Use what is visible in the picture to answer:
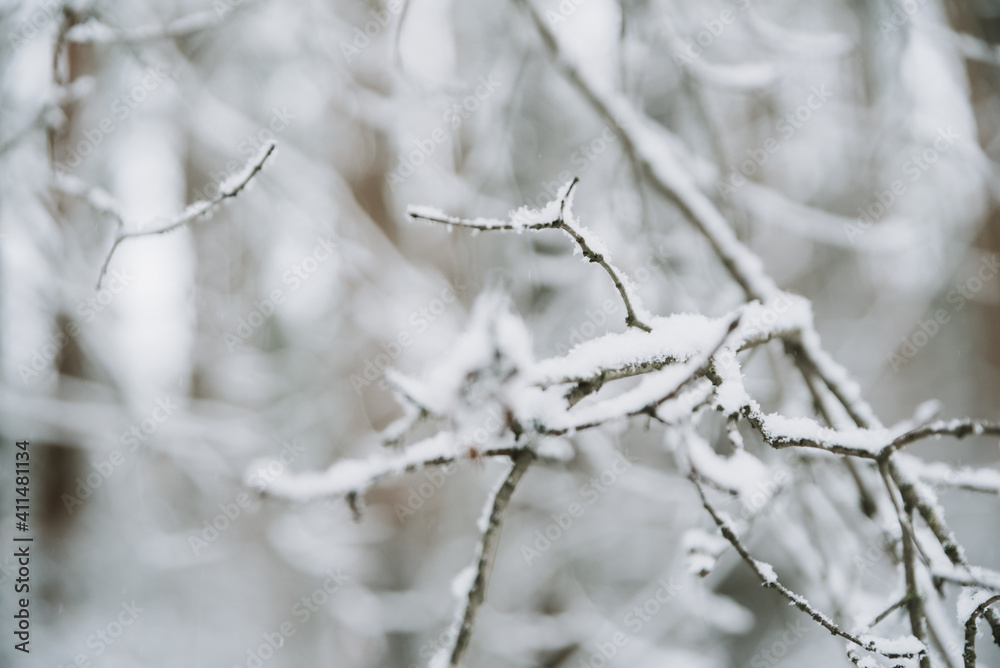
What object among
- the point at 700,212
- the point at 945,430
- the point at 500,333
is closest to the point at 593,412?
the point at 500,333

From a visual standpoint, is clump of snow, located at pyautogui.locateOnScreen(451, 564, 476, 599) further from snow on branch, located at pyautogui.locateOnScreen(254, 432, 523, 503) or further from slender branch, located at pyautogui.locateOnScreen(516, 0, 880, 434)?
slender branch, located at pyautogui.locateOnScreen(516, 0, 880, 434)

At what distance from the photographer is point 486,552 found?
0.66m

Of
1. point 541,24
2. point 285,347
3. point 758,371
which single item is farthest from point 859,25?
point 285,347

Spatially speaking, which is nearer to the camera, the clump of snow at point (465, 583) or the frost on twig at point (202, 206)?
the clump of snow at point (465, 583)

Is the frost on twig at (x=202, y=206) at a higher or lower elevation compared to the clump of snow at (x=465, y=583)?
higher

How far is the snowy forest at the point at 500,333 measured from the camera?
0.75 meters

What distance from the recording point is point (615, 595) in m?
4.78

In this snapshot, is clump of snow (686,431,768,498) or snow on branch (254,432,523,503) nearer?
snow on branch (254,432,523,503)

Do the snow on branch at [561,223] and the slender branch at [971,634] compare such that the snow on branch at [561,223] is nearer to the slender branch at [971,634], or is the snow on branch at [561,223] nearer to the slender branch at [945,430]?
the slender branch at [945,430]

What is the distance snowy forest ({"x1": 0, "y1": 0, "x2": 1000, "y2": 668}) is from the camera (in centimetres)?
75

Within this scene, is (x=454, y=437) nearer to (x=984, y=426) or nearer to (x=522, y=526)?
(x=984, y=426)

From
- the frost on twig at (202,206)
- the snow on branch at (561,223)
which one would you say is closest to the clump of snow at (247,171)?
the frost on twig at (202,206)

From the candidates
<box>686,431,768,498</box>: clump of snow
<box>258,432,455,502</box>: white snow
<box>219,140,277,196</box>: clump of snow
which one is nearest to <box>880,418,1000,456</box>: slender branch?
<box>686,431,768,498</box>: clump of snow

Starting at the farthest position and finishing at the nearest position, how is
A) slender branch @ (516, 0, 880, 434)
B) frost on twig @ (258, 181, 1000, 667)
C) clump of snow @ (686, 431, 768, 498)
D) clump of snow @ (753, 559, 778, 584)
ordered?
slender branch @ (516, 0, 880, 434), clump of snow @ (686, 431, 768, 498), clump of snow @ (753, 559, 778, 584), frost on twig @ (258, 181, 1000, 667)
